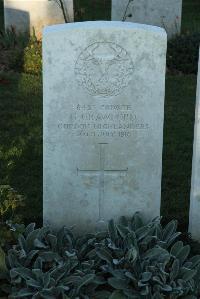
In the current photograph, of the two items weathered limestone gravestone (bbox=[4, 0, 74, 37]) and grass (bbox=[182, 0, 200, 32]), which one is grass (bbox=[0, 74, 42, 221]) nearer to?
weathered limestone gravestone (bbox=[4, 0, 74, 37])

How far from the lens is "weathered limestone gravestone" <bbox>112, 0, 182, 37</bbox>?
36.1 feet

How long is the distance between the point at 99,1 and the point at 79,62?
45.6ft

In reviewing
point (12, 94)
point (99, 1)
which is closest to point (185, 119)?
point (12, 94)

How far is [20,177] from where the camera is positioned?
6.20m

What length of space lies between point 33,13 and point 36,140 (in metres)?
4.40

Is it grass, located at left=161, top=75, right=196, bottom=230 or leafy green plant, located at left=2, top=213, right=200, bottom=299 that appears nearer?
leafy green plant, located at left=2, top=213, right=200, bottom=299

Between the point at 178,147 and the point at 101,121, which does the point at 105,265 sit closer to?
the point at 101,121

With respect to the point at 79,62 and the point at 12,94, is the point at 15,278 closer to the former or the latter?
the point at 79,62

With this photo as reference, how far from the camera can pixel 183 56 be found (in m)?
10.1

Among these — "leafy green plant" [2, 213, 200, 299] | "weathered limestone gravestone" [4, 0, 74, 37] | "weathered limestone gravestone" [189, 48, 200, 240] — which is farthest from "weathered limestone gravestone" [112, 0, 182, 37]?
"leafy green plant" [2, 213, 200, 299]

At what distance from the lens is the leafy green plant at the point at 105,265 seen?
159 inches

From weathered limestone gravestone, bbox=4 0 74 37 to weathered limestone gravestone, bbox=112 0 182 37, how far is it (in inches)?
32.2

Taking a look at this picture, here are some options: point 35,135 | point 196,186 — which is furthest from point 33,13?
point 196,186

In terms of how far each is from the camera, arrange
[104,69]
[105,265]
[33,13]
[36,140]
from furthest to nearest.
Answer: [33,13] → [36,140] → [104,69] → [105,265]
